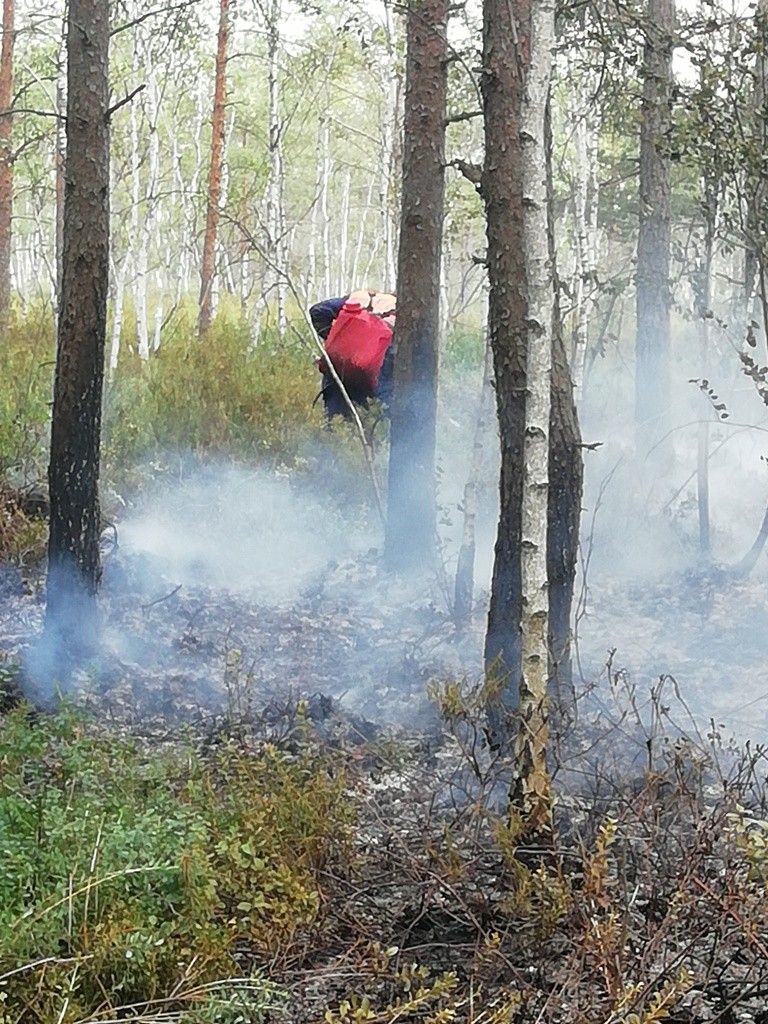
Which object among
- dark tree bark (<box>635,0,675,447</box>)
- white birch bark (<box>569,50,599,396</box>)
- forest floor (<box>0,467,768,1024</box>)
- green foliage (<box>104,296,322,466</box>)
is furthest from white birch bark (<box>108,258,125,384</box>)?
forest floor (<box>0,467,768,1024</box>)

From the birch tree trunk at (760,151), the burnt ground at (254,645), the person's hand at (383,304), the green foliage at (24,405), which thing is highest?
the birch tree trunk at (760,151)

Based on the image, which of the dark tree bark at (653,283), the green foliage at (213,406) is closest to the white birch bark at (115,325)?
the green foliage at (213,406)

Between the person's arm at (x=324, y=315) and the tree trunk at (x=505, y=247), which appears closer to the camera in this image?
the tree trunk at (x=505, y=247)

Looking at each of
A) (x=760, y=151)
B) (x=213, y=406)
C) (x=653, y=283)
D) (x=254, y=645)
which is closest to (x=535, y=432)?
(x=760, y=151)

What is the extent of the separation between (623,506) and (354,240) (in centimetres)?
3527

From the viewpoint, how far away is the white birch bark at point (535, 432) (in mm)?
4637

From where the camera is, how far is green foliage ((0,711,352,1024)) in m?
3.58

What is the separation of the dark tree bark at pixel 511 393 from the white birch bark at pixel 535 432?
88cm

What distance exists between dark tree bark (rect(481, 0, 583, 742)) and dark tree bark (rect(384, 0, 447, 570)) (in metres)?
3.10

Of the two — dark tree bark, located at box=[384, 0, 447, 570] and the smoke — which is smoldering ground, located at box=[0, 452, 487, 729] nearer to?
A: dark tree bark, located at box=[384, 0, 447, 570]

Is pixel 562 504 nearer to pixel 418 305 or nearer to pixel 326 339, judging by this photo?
pixel 418 305

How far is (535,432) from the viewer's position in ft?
15.8

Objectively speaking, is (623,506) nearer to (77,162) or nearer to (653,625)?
(653,625)

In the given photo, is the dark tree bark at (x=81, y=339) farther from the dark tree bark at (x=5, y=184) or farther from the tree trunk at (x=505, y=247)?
the dark tree bark at (x=5, y=184)
